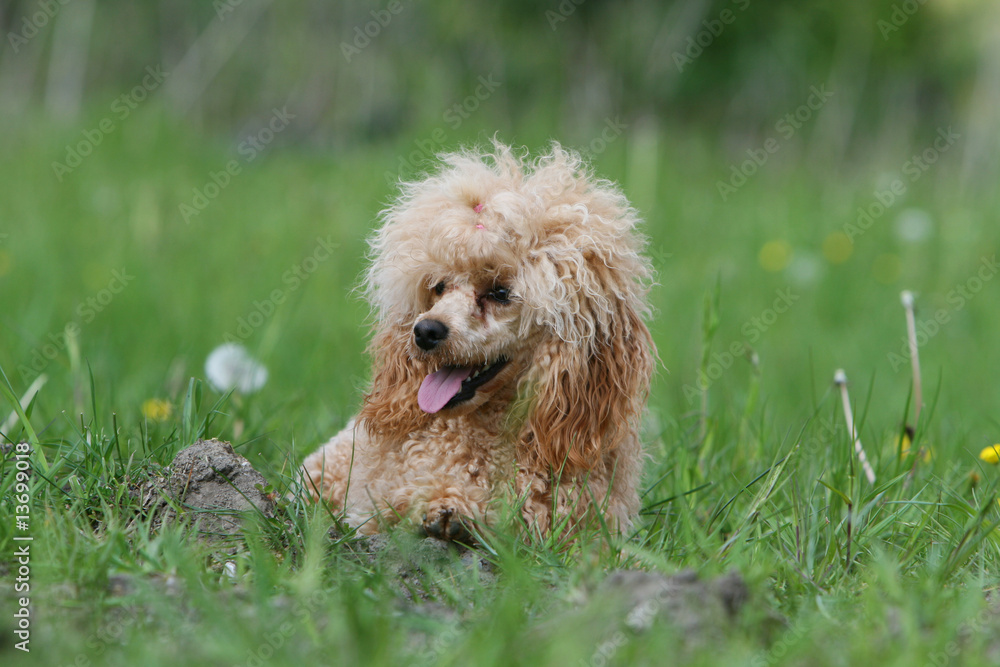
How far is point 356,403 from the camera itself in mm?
4223

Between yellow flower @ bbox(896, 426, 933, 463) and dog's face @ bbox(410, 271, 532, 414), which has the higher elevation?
dog's face @ bbox(410, 271, 532, 414)

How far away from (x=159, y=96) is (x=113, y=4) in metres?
2.77

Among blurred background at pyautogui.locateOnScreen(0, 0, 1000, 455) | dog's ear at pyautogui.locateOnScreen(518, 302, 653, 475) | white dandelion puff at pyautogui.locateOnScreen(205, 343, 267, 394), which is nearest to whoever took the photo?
dog's ear at pyautogui.locateOnScreen(518, 302, 653, 475)

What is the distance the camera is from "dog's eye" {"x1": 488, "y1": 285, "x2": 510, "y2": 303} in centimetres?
263

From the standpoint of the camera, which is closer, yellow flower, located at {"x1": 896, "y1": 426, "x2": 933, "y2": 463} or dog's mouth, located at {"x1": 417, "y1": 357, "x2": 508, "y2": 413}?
dog's mouth, located at {"x1": 417, "y1": 357, "x2": 508, "y2": 413}

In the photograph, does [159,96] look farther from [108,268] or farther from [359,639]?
[359,639]

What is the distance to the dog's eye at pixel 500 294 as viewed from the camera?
103 inches

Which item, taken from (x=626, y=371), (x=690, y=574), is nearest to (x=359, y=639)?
(x=690, y=574)

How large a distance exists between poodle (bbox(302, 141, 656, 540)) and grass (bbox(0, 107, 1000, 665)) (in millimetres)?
160

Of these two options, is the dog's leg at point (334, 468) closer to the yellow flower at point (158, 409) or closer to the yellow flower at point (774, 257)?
the yellow flower at point (158, 409)

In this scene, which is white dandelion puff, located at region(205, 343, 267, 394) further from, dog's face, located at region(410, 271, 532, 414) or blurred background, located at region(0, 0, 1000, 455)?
dog's face, located at region(410, 271, 532, 414)

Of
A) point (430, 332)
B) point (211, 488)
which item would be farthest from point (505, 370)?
point (211, 488)

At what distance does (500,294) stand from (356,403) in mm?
1764

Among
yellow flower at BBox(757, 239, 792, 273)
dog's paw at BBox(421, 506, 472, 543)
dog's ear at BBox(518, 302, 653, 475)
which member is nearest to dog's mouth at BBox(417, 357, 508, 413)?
dog's ear at BBox(518, 302, 653, 475)
